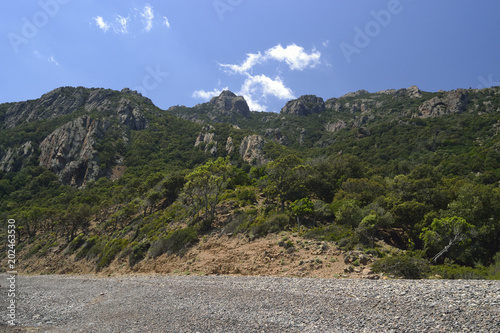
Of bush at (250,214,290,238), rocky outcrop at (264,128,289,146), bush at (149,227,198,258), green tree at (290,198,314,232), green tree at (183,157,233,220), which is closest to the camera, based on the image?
bush at (250,214,290,238)

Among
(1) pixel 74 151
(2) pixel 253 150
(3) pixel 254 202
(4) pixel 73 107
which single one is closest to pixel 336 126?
(2) pixel 253 150

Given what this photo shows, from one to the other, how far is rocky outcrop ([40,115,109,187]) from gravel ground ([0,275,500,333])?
266 ft

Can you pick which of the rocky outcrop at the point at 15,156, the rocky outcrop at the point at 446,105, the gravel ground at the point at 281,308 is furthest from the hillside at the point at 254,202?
the rocky outcrop at the point at 446,105

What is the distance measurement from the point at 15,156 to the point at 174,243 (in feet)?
336

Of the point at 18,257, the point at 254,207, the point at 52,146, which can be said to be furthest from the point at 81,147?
the point at 254,207

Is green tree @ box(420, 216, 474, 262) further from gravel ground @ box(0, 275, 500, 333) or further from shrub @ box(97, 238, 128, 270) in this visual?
shrub @ box(97, 238, 128, 270)

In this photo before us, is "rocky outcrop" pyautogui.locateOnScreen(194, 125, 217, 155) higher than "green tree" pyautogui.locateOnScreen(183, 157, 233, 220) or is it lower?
higher

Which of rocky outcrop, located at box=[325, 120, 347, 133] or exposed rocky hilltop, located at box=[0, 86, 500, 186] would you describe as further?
rocky outcrop, located at box=[325, 120, 347, 133]

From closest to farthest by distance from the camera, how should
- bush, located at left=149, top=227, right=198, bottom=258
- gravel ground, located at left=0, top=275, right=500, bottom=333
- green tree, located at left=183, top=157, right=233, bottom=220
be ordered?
gravel ground, located at left=0, top=275, right=500, bottom=333 < bush, located at left=149, top=227, right=198, bottom=258 < green tree, located at left=183, top=157, right=233, bottom=220

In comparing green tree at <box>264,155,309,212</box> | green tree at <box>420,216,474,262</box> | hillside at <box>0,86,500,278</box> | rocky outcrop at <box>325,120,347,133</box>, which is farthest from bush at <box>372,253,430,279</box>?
rocky outcrop at <box>325,120,347,133</box>

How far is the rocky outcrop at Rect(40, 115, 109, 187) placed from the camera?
271 feet

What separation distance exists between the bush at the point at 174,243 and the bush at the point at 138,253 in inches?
51.0

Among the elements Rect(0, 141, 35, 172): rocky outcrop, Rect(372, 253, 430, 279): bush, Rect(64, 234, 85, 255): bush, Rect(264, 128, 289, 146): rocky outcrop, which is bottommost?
Rect(64, 234, 85, 255): bush

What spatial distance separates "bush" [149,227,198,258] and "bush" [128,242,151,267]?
4.25 ft
